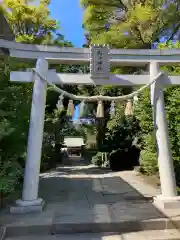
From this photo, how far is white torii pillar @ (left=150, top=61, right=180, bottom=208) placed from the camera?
5.83m

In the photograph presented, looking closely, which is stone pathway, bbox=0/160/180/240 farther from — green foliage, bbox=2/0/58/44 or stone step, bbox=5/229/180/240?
green foliage, bbox=2/0/58/44

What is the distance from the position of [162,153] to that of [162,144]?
0.67 ft

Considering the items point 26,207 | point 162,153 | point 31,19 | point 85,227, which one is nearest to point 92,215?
point 85,227

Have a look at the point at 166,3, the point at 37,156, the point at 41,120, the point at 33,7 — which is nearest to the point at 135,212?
the point at 37,156

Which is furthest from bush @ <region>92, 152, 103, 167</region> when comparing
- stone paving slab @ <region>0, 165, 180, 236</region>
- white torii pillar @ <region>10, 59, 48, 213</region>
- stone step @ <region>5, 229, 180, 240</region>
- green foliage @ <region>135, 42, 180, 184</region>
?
stone step @ <region>5, 229, 180, 240</region>

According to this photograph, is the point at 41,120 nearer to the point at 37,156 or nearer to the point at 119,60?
the point at 37,156

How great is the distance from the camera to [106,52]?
6.21 m

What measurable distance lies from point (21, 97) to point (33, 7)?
1403cm

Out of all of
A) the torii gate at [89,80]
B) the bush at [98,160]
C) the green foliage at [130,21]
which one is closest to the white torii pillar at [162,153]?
the torii gate at [89,80]

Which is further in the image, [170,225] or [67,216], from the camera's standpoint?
[67,216]

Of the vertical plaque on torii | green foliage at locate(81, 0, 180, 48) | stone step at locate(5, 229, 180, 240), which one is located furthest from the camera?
green foliage at locate(81, 0, 180, 48)

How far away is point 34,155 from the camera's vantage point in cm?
577

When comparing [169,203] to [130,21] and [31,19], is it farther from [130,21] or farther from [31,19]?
[31,19]

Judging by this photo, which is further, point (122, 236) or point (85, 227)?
point (85, 227)
